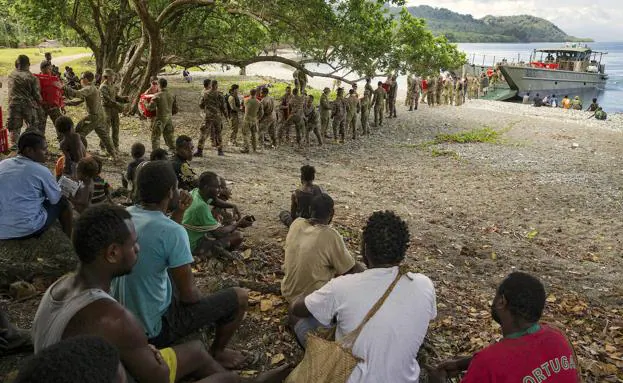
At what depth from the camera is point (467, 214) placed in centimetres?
967

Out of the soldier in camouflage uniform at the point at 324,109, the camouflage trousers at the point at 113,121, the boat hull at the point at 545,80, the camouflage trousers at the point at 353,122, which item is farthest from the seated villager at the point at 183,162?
the boat hull at the point at 545,80

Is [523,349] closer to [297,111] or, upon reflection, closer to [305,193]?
[305,193]

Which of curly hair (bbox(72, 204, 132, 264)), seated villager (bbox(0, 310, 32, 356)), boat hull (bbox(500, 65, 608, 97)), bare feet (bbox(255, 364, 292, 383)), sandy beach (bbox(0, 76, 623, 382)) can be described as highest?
boat hull (bbox(500, 65, 608, 97))

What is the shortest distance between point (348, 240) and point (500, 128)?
1501 cm

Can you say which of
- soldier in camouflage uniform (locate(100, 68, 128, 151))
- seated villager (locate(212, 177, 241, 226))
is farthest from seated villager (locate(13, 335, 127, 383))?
soldier in camouflage uniform (locate(100, 68, 128, 151))

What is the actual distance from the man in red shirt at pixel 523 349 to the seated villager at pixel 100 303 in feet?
5.53

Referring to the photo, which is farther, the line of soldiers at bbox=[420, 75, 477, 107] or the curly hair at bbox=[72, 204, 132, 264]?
the line of soldiers at bbox=[420, 75, 477, 107]

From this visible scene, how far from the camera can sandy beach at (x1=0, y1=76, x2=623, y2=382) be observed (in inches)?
187

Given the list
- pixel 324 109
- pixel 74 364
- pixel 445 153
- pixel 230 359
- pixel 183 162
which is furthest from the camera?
pixel 324 109

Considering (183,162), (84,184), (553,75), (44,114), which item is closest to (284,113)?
(44,114)

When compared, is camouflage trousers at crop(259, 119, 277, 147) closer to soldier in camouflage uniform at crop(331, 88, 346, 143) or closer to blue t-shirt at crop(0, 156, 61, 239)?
soldier in camouflage uniform at crop(331, 88, 346, 143)

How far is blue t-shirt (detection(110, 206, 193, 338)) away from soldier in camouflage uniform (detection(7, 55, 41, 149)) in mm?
7147

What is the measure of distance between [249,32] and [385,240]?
52.2 ft

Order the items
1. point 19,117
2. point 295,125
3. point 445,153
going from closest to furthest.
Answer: point 19,117 → point 295,125 → point 445,153
